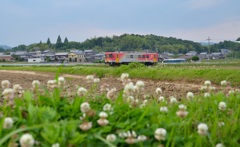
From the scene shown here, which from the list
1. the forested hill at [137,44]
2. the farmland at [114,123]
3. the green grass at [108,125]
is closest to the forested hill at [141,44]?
the forested hill at [137,44]

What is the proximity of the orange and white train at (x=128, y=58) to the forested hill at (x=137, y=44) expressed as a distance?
30.9m

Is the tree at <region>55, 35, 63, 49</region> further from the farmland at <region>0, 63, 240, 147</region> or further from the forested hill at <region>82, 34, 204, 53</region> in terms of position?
the farmland at <region>0, 63, 240, 147</region>

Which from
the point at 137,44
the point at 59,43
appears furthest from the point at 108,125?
the point at 59,43

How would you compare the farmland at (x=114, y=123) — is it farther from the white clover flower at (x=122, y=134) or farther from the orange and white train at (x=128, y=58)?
the orange and white train at (x=128, y=58)

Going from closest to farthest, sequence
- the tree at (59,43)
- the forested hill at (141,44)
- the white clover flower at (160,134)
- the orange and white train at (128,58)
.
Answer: the white clover flower at (160,134)
the orange and white train at (128,58)
the forested hill at (141,44)
the tree at (59,43)

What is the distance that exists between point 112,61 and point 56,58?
101ft

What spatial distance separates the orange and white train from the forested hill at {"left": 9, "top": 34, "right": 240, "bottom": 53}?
30949 millimetres

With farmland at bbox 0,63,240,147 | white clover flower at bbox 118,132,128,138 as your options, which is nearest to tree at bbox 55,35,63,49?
farmland at bbox 0,63,240,147

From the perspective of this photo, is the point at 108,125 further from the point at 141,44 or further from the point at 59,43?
the point at 59,43

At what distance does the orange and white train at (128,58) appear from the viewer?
4388 centimetres

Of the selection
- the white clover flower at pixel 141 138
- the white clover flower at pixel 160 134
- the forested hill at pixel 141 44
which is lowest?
the white clover flower at pixel 141 138

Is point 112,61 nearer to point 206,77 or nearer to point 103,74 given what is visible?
point 103,74

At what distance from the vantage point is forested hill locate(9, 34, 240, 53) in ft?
266

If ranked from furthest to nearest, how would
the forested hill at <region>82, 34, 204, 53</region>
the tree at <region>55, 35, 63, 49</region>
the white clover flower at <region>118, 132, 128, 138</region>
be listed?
the tree at <region>55, 35, 63, 49</region> < the forested hill at <region>82, 34, 204, 53</region> < the white clover flower at <region>118, 132, 128, 138</region>
